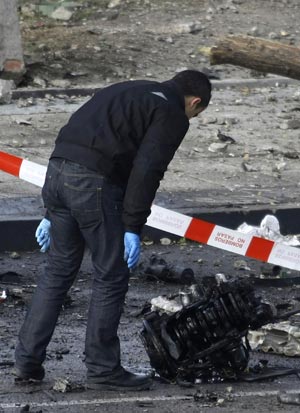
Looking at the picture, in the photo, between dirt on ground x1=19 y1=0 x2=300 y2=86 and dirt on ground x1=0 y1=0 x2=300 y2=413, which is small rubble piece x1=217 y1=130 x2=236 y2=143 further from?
dirt on ground x1=19 y1=0 x2=300 y2=86

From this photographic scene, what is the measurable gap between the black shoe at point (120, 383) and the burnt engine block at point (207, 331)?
0.55ft

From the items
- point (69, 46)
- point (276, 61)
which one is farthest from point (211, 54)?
point (69, 46)

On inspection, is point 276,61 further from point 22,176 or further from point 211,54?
point 22,176

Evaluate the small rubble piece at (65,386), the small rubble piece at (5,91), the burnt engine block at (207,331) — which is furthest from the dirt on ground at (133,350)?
the small rubble piece at (5,91)

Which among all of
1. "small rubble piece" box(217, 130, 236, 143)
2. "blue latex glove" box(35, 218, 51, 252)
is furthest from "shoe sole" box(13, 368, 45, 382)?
"small rubble piece" box(217, 130, 236, 143)

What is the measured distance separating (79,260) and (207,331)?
0.77 metres

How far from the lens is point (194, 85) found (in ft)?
21.6

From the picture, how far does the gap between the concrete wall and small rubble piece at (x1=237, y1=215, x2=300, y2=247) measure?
6142 mm

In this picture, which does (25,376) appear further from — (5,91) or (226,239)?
(5,91)

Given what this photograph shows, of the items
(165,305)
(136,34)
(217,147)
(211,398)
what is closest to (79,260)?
(211,398)

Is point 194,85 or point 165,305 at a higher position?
point 194,85

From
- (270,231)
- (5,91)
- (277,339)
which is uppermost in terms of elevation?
(277,339)

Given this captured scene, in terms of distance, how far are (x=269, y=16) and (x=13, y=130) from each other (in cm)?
750

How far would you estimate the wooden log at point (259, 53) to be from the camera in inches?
356
